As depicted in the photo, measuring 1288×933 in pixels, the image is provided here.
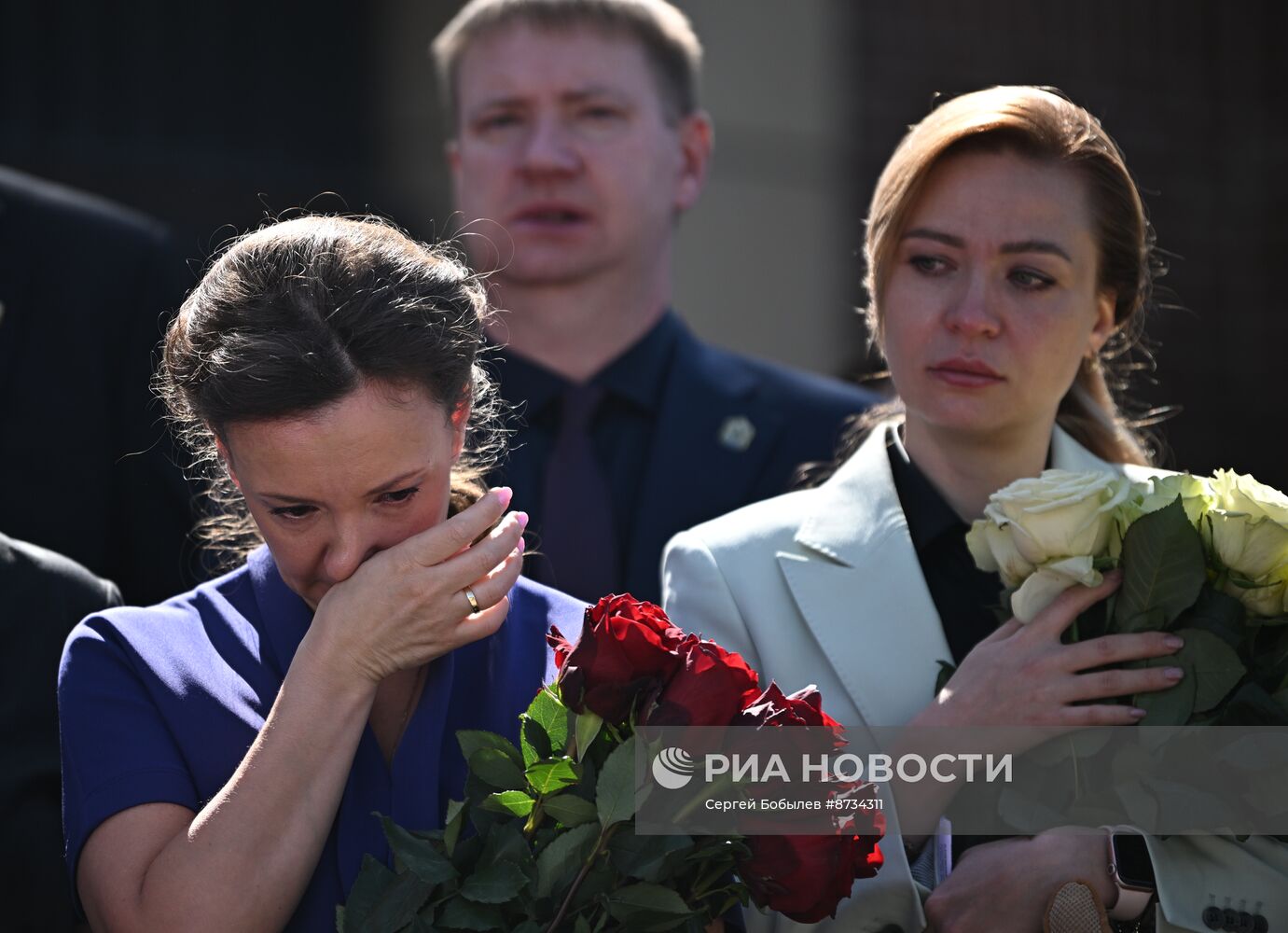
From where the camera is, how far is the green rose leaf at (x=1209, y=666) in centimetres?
206

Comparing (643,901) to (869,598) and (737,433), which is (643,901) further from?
(737,433)

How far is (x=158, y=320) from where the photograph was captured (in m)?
3.04

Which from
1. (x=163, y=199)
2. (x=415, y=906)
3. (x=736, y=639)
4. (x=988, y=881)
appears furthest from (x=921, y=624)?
(x=163, y=199)

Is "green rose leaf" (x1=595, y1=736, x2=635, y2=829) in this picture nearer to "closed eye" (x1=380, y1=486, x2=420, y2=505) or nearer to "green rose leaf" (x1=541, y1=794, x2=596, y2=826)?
"green rose leaf" (x1=541, y1=794, x2=596, y2=826)

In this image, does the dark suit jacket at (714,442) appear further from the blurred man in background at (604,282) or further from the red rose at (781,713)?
the red rose at (781,713)

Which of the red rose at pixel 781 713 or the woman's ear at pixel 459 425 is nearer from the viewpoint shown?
the red rose at pixel 781 713

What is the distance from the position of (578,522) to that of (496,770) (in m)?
1.28

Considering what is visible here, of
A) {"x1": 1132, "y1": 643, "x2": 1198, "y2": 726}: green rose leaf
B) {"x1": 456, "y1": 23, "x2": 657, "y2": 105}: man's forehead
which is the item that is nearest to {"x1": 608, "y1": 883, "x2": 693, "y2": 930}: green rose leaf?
{"x1": 1132, "y1": 643, "x2": 1198, "y2": 726}: green rose leaf

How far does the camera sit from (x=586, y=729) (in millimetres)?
1817

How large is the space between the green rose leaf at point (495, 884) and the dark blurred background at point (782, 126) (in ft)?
12.8

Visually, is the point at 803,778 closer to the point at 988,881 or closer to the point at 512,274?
the point at 988,881

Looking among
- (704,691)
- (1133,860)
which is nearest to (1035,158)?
(1133,860)

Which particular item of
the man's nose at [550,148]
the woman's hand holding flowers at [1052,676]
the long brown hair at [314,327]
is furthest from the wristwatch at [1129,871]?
the man's nose at [550,148]

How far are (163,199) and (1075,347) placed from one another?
13.0 feet
